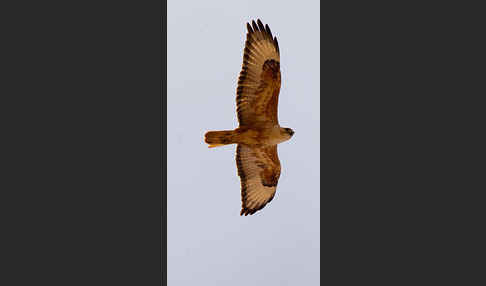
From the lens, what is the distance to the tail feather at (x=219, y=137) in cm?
463

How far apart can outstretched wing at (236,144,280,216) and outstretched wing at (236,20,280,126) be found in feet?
0.98

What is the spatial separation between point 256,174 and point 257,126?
1.43 ft

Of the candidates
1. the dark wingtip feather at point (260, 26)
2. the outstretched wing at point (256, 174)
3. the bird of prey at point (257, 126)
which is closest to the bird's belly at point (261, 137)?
the bird of prey at point (257, 126)

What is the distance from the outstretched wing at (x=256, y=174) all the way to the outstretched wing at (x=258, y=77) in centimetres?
30

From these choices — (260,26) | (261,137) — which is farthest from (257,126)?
(260,26)

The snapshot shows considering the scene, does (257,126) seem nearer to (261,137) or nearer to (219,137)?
(261,137)

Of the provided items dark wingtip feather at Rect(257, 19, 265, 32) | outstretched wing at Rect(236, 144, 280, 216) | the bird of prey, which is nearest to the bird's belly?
the bird of prey

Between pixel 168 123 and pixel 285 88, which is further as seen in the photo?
pixel 285 88

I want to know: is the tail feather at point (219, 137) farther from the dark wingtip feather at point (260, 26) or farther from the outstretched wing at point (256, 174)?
the dark wingtip feather at point (260, 26)

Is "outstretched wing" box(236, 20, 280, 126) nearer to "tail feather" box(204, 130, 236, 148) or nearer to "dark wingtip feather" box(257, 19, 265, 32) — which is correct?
"dark wingtip feather" box(257, 19, 265, 32)

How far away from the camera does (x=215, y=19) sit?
4887 millimetres
